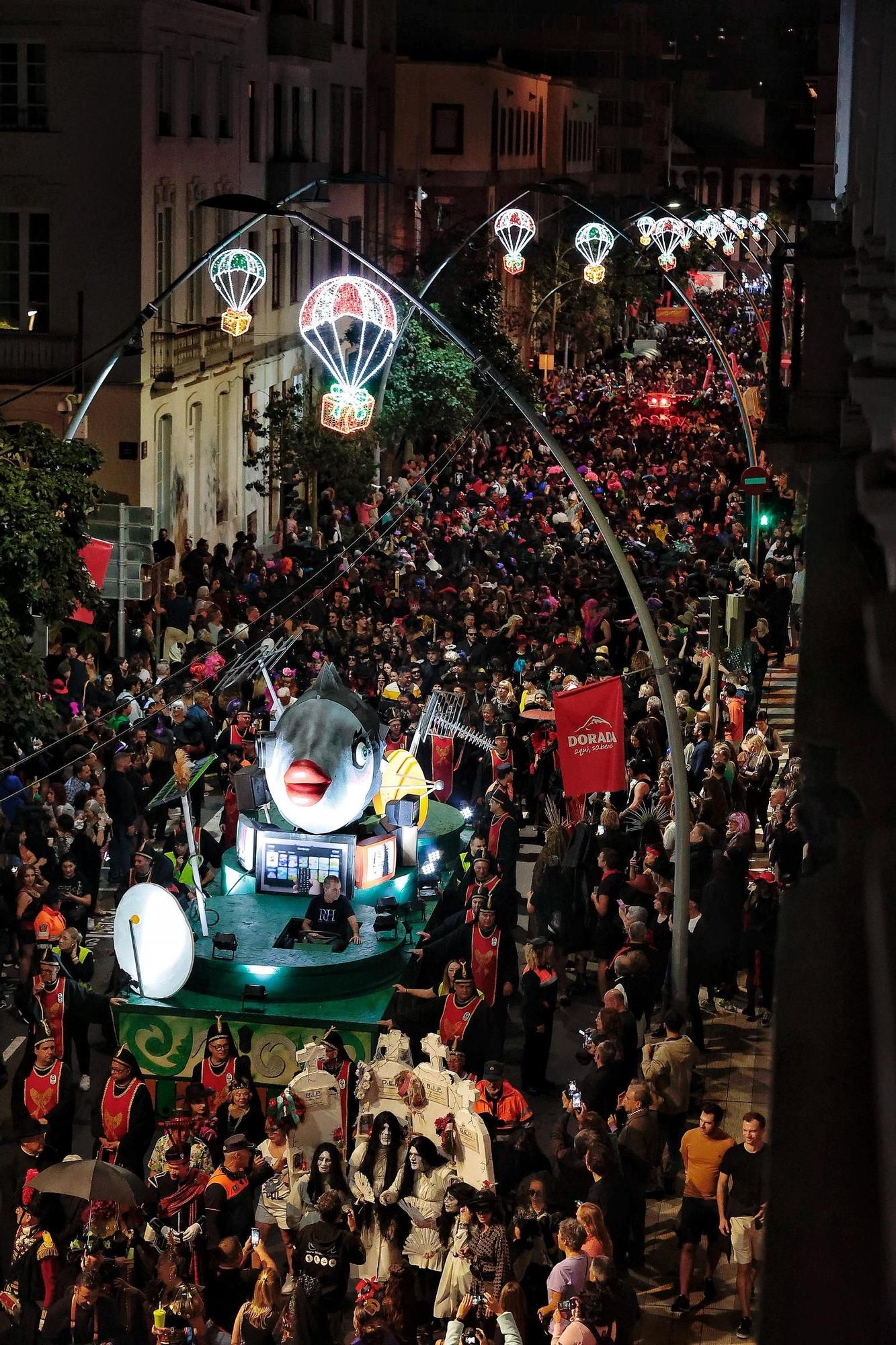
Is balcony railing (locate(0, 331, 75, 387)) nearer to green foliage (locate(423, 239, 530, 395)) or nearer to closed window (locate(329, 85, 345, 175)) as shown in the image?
green foliage (locate(423, 239, 530, 395))

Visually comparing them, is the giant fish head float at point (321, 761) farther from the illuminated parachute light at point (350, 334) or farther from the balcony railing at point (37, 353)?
the balcony railing at point (37, 353)

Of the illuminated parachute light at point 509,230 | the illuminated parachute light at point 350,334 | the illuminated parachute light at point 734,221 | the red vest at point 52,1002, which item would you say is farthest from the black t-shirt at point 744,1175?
the illuminated parachute light at point 509,230

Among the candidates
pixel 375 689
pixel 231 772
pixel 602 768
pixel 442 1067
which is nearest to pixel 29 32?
pixel 375 689

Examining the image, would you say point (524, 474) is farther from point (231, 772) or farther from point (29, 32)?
point (231, 772)

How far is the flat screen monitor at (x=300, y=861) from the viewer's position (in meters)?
18.6

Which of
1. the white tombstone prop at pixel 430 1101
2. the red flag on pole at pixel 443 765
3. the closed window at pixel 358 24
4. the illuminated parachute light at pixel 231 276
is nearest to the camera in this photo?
the white tombstone prop at pixel 430 1101

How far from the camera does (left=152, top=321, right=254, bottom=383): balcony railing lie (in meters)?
38.8

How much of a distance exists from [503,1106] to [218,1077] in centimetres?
202

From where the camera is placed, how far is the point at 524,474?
4378cm

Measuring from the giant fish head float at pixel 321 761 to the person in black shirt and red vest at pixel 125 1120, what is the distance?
544cm

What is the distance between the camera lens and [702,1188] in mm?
11969

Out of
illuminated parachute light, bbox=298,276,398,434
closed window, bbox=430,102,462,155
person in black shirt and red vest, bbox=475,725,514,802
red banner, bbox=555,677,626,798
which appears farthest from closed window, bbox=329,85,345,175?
red banner, bbox=555,677,626,798

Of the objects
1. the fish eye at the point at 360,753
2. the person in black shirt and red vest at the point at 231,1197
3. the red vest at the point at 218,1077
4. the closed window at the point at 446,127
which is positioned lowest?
the person in black shirt and red vest at the point at 231,1197

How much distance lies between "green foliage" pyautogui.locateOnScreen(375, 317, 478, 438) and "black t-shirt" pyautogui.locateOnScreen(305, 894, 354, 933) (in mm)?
29470
